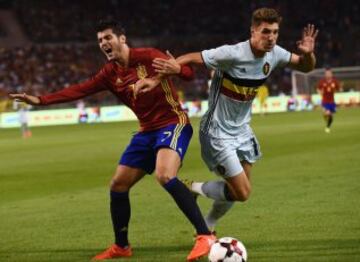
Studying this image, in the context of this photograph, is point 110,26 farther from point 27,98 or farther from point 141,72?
point 27,98

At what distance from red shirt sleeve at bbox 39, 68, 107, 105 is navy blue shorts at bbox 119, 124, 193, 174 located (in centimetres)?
61

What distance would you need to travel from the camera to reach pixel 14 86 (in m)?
50.1

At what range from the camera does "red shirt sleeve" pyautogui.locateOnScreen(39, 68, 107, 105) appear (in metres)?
8.13

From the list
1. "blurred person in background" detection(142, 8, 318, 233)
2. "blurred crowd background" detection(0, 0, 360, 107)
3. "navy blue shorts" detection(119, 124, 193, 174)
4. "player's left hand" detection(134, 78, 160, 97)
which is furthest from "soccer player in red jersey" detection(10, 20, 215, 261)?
"blurred crowd background" detection(0, 0, 360, 107)

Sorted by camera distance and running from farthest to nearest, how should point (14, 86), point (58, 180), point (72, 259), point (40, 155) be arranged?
point (14, 86)
point (40, 155)
point (58, 180)
point (72, 259)

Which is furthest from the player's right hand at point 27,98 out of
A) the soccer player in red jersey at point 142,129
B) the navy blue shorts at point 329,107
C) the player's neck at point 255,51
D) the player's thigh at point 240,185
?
the navy blue shorts at point 329,107

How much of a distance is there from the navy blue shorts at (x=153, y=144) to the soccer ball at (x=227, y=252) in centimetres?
104

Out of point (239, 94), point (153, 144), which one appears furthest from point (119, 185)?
point (239, 94)

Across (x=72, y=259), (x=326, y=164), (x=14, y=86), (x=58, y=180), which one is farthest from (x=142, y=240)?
(x=14, y=86)

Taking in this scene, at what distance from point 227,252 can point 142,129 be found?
1.63m

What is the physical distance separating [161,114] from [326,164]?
30.2 feet

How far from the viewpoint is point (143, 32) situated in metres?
57.4

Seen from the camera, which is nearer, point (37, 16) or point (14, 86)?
point (14, 86)

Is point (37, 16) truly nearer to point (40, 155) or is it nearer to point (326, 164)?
point (40, 155)
